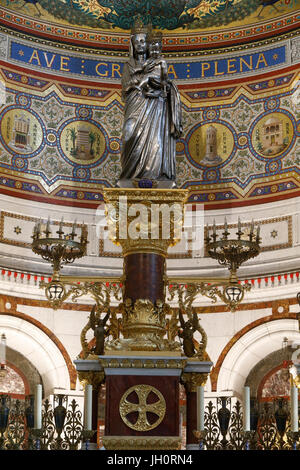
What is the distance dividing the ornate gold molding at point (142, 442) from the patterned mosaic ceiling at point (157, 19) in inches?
364

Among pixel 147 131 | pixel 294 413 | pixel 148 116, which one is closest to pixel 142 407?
pixel 294 413

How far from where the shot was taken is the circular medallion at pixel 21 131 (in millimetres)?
15422

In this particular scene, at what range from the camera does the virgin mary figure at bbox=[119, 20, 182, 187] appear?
392 inches

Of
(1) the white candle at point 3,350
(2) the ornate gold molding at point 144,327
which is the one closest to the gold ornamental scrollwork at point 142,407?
(2) the ornate gold molding at point 144,327

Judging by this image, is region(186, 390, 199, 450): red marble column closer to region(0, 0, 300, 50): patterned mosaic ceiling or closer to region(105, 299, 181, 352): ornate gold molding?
region(105, 299, 181, 352): ornate gold molding

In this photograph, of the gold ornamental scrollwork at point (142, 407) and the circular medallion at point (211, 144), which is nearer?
the gold ornamental scrollwork at point (142, 407)

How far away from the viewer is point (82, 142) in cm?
1600

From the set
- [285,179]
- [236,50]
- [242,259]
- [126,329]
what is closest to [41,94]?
[236,50]

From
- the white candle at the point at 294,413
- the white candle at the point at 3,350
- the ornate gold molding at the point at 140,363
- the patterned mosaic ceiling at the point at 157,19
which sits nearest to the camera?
the white candle at the point at 294,413

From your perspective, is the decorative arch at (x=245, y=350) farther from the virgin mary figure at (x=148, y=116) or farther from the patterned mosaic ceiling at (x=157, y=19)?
the virgin mary figure at (x=148, y=116)

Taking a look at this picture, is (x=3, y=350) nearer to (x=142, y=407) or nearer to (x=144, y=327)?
(x=144, y=327)

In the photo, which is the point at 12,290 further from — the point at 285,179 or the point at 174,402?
the point at 174,402

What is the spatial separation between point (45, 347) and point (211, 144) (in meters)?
4.53

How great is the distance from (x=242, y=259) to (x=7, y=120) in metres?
6.46
